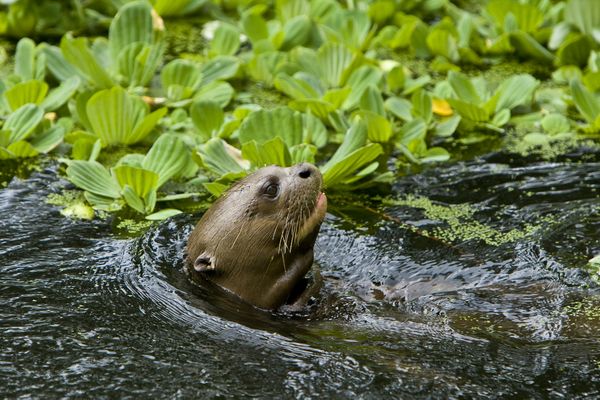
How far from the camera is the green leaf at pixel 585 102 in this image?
6715 mm

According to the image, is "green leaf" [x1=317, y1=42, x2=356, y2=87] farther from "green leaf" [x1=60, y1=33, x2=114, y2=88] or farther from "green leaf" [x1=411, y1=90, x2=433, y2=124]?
"green leaf" [x1=60, y1=33, x2=114, y2=88]

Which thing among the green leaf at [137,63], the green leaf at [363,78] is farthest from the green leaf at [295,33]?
the green leaf at [137,63]

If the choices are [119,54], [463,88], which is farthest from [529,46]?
[119,54]

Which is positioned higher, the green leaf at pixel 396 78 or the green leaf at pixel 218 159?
the green leaf at pixel 396 78

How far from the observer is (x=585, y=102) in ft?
22.2

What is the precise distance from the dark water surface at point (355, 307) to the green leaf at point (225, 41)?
2.10 metres

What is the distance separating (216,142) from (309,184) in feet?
4.00

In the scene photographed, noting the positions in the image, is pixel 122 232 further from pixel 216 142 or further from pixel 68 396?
pixel 68 396

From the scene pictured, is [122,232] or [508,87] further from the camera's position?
[508,87]

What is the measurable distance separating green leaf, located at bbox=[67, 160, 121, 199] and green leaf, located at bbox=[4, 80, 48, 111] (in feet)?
3.28

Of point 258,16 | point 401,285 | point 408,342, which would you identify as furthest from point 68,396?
point 258,16

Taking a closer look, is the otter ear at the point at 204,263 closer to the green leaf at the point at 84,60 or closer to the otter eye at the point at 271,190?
the otter eye at the point at 271,190

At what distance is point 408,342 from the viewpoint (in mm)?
4488

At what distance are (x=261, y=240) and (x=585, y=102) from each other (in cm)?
287
